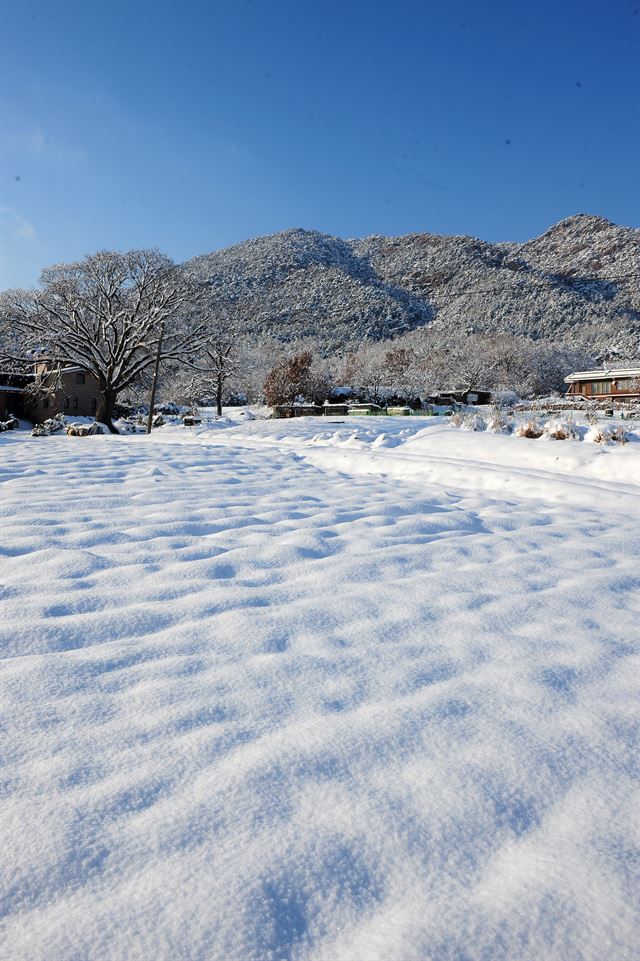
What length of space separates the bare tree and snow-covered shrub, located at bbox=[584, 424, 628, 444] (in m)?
18.7

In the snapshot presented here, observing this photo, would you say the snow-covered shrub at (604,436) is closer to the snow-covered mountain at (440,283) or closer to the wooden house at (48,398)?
the wooden house at (48,398)

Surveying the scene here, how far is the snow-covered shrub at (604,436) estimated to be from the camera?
9.02 metres

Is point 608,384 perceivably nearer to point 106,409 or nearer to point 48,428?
point 106,409

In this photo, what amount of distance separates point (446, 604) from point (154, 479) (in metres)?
Answer: 4.60

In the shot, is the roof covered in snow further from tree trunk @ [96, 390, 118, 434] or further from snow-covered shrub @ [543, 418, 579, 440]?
tree trunk @ [96, 390, 118, 434]

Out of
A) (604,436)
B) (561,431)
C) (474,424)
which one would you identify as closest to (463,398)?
(474,424)

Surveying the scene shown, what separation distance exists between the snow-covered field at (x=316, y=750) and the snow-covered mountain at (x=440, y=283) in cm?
5852

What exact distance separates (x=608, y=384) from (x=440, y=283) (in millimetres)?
68170

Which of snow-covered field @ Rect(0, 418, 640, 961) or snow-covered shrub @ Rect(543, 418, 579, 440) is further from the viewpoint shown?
snow-covered shrub @ Rect(543, 418, 579, 440)

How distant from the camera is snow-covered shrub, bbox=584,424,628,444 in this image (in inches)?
355

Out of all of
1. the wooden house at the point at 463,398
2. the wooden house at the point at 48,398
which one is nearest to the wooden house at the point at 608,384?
the wooden house at the point at 463,398

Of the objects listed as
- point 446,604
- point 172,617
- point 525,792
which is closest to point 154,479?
point 172,617

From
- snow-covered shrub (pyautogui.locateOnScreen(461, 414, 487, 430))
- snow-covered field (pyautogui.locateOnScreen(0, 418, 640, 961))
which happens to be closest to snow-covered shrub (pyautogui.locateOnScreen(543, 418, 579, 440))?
snow-covered shrub (pyautogui.locateOnScreen(461, 414, 487, 430))

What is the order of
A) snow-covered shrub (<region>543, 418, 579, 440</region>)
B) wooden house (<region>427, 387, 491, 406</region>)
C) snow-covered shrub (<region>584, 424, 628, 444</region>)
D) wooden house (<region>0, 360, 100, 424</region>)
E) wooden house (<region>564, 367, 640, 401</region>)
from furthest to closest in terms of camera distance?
1. wooden house (<region>427, 387, 491, 406</region>)
2. wooden house (<region>0, 360, 100, 424</region>)
3. wooden house (<region>564, 367, 640, 401</region>)
4. snow-covered shrub (<region>543, 418, 579, 440</region>)
5. snow-covered shrub (<region>584, 424, 628, 444</region>)
